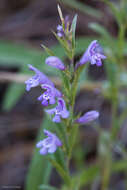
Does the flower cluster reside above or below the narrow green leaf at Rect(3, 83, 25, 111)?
above

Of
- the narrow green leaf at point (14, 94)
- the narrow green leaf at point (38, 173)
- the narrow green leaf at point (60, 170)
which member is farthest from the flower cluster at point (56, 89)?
the narrow green leaf at point (14, 94)

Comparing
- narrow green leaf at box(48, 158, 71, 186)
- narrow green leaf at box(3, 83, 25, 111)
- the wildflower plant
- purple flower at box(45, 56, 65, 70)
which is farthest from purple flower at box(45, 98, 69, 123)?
narrow green leaf at box(3, 83, 25, 111)

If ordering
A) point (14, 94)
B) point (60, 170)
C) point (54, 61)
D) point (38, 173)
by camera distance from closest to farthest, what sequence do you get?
point (54, 61)
point (60, 170)
point (38, 173)
point (14, 94)

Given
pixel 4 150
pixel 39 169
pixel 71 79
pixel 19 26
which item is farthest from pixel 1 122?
pixel 71 79

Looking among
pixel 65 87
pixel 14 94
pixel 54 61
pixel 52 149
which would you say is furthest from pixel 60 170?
pixel 14 94

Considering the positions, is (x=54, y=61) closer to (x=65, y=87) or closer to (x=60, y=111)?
(x=65, y=87)

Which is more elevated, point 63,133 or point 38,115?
point 63,133

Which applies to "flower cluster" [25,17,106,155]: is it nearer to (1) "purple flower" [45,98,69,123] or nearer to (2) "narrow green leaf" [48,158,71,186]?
(1) "purple flower" [45,98,69,123]

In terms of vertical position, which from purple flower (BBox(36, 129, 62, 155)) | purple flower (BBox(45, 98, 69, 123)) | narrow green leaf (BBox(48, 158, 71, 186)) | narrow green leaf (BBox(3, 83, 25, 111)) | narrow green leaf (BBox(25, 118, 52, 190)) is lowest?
narrow green leaf (BBox(25, 118, 52, 190))

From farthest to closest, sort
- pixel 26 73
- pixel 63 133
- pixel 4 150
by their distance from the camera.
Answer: pixel 4 150
pixel 26 73
pixel 63 133

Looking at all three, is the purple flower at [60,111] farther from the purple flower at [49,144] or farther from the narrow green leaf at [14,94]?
the narrow green leaf at [14,94]

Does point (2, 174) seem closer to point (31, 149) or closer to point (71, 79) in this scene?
point (31, 149)
